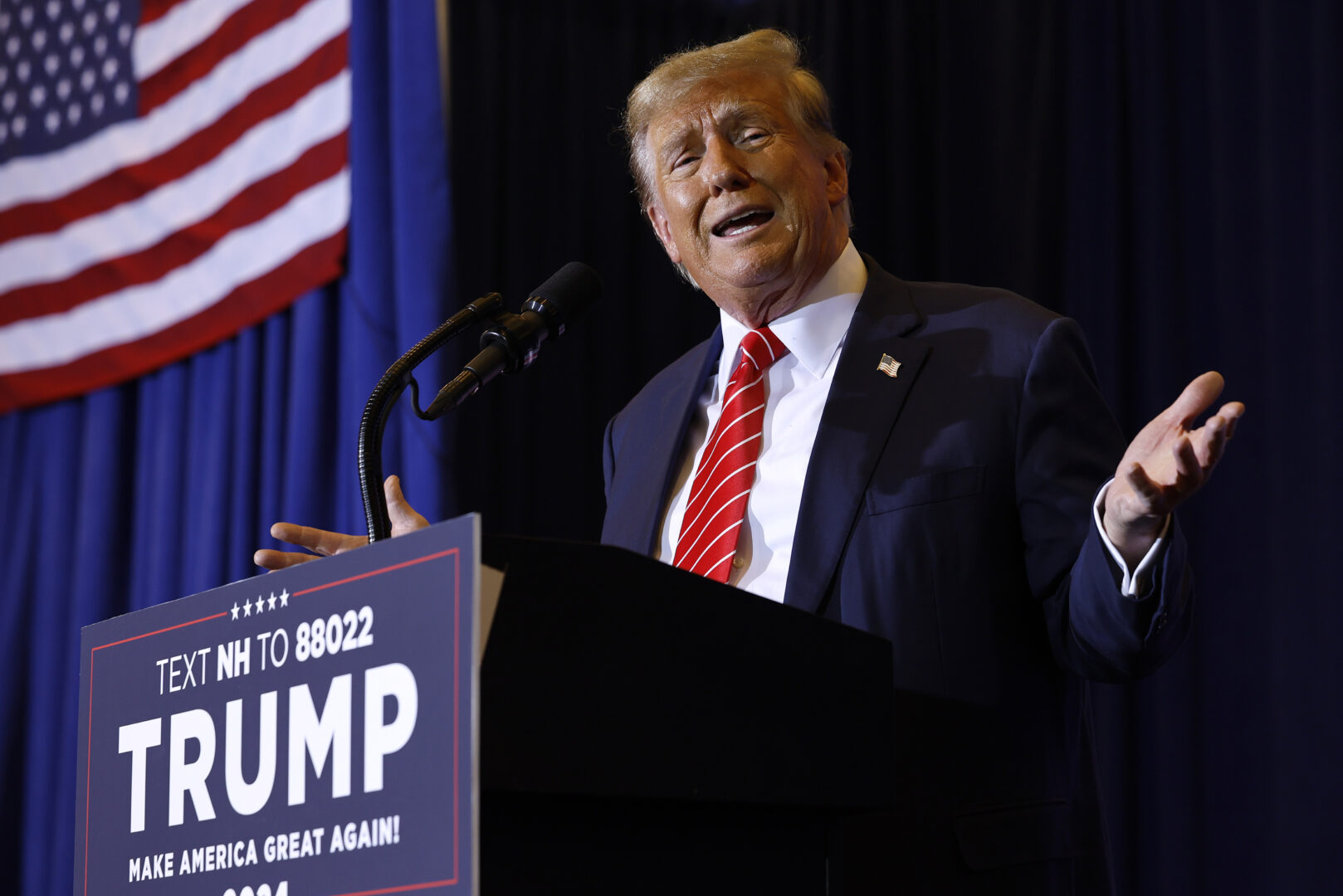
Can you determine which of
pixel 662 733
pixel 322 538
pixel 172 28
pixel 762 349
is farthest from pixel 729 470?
pixel 172 28

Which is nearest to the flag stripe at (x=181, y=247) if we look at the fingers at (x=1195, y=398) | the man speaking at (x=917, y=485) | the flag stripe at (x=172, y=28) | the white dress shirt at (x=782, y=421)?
the flag stripe at (x=172, y=28)

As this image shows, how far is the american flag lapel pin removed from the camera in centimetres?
161

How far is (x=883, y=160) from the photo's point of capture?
3.23m

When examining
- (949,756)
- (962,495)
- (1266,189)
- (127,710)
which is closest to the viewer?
(127,710)

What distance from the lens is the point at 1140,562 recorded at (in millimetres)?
1220

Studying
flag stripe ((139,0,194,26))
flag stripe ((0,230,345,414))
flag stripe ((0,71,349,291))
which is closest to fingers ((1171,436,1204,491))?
flag stripe ((0,230,345,414))

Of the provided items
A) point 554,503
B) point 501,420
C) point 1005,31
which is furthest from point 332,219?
point 1005,31

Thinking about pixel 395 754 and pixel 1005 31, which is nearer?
pixel 395 754

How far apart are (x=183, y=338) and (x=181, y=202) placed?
38 cm

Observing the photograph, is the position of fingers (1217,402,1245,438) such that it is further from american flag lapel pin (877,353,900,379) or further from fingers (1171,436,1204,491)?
american flag lapel pin (877,353,900,379)

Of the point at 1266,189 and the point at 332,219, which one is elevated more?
the point at 332,219

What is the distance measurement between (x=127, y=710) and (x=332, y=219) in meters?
2.38

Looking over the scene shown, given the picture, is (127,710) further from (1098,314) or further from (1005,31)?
→ (1005,31)

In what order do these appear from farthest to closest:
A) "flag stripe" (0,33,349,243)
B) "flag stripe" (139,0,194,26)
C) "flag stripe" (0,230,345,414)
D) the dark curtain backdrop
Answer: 1. "flag stripe" (139,0,194,26)
2. "flag stripe" (0,33,349,243)
3. "flag stripe" (0,230,345,414)
4. the dark curtain backdrop
